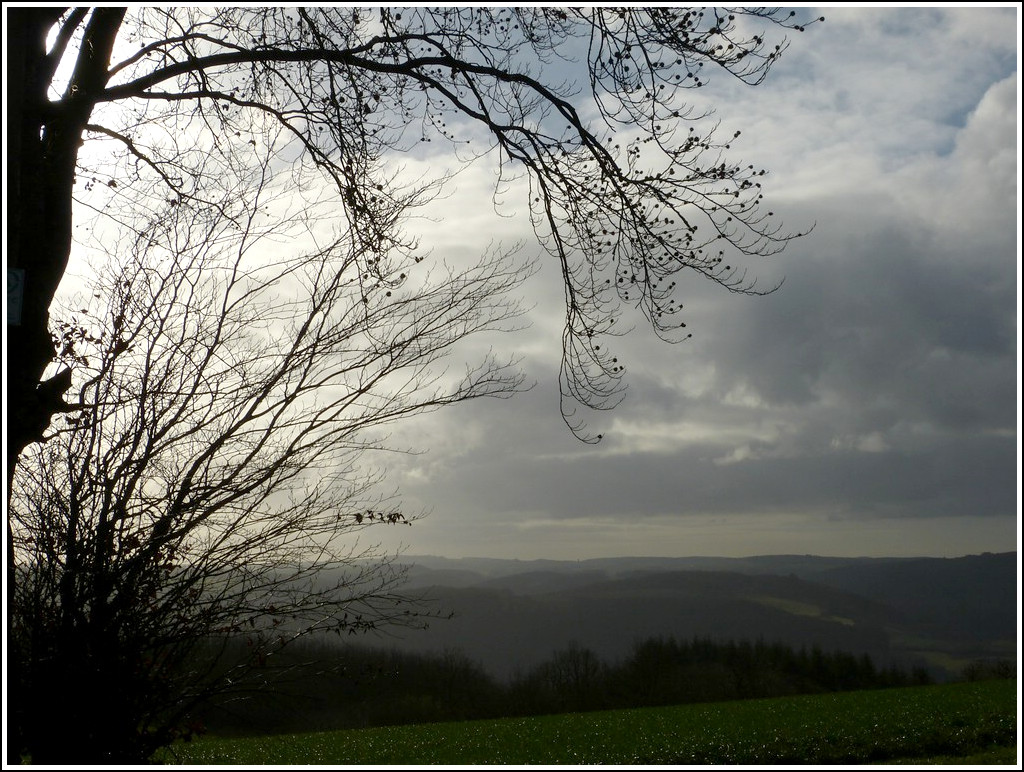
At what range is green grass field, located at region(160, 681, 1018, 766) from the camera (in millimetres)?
10484

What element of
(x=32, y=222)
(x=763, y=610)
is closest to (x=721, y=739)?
(x=32, y=222)

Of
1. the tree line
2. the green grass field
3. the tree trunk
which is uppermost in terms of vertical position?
the tree trunk

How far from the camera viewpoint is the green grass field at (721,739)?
10484 millimetres

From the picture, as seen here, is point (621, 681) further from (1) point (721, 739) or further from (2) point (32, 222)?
(2) point (32, 222)

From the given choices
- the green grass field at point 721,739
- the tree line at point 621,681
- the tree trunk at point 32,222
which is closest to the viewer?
the tree trunk at point 32,222

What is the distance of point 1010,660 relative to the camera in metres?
23.6

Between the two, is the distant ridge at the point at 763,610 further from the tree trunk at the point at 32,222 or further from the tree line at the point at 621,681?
the tree trunk at the point at 32,222

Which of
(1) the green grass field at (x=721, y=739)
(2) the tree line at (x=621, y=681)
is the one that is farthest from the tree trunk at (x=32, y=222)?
(2) the tree line at (x=621, y=681)

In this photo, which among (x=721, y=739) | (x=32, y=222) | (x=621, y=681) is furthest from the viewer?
(x=621, y=681)

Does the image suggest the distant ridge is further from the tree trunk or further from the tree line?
the tree trunk

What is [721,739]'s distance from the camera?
1192cm

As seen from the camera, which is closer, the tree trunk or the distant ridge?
the tree trunk

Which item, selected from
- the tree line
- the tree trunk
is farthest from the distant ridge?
the tree trunk

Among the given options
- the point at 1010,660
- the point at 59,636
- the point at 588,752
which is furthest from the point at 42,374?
the point at 1010,660
